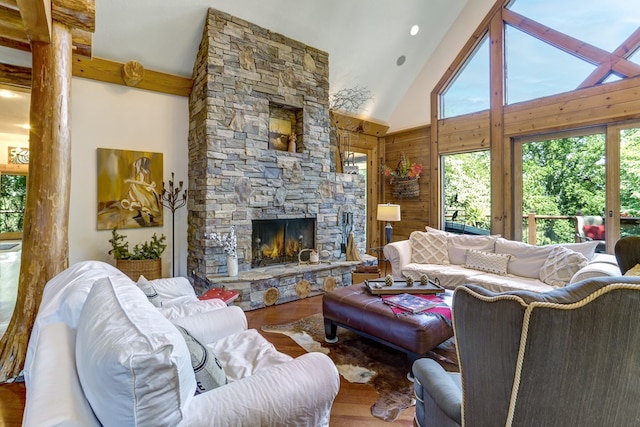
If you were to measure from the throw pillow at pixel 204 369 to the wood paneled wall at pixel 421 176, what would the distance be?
5.45m

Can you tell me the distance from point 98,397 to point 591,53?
5.88 m

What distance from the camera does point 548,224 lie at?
181 inches

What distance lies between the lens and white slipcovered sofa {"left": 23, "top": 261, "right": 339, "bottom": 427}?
803 mm

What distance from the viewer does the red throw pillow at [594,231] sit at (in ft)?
13.6

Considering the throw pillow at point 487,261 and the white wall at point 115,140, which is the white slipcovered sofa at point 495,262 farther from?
the white wall at point 115,140

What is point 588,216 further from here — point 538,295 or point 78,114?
point 78,114

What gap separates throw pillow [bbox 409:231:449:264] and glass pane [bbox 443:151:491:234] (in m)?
1.41

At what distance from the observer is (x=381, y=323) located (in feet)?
7.95

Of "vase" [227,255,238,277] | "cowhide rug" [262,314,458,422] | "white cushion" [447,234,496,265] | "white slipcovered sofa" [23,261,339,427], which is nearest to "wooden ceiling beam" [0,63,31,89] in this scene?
"vase" [227,255,238,277]

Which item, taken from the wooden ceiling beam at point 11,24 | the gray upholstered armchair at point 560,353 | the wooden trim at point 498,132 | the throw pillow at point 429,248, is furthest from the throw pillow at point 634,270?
the wooden ceiling beam at point 11,24

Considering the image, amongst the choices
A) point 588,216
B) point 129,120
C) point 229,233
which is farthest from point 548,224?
point 129,120

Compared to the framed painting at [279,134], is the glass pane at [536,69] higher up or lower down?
higher up

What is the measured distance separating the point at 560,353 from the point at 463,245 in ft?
12.1

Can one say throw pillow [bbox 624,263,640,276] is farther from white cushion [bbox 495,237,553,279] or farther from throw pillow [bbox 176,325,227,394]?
throw pillow [bbox 176,325,227,394]
